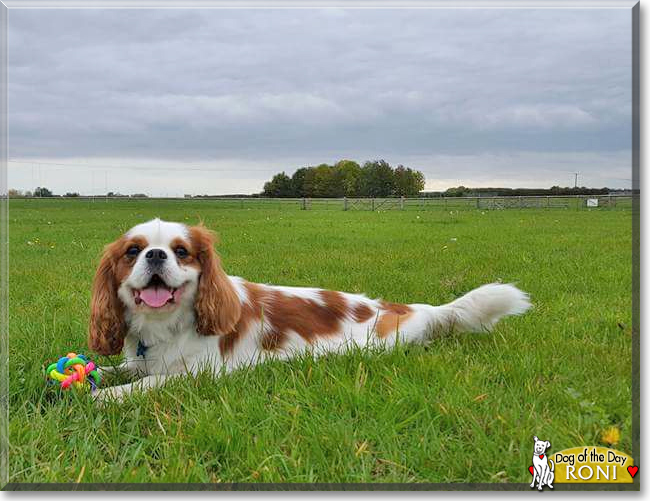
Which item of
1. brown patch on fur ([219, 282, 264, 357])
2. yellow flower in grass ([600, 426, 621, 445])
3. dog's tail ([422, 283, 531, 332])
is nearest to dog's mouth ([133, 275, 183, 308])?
brown patch on fur ([219, 282, 264, 357])

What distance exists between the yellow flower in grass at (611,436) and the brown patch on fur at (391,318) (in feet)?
4.64

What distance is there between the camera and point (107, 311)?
10.7 ft

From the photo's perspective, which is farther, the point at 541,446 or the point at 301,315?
the point at 301,315

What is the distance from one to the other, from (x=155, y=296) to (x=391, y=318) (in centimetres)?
149

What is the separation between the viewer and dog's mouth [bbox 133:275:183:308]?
10.0 feet

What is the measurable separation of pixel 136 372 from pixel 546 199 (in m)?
2.71

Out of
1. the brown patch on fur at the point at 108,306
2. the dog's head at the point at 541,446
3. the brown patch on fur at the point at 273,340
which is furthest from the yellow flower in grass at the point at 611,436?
the brown patch on fur at the point at 108,306

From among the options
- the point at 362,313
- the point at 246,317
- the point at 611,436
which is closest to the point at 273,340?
the point at 246,317

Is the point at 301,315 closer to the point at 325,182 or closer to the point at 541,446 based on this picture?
the point at 325,182

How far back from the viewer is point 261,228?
605 centimetres

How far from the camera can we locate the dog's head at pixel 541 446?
2242mm

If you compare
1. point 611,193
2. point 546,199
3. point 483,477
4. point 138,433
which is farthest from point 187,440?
point 546,199

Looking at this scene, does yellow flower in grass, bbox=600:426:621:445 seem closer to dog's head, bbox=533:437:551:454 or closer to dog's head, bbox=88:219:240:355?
dog's head, bbox=533:437:551:454

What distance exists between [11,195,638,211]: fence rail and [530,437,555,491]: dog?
1.45 m
